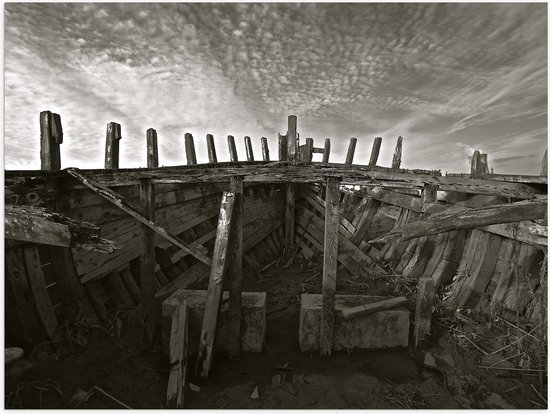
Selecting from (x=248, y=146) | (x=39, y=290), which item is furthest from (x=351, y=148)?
(x=39, y=290)

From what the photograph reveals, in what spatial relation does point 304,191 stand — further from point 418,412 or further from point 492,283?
point 418,412

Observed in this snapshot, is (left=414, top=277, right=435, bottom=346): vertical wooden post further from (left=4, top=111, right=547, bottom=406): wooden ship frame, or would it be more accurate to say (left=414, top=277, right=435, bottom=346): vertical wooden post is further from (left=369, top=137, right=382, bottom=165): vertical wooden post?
(left=369, top=137, right=382, bottom=165): vertical wooden post

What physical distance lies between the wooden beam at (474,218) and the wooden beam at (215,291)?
198 cm

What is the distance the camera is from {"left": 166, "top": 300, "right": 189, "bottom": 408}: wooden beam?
A: 338 centimetres

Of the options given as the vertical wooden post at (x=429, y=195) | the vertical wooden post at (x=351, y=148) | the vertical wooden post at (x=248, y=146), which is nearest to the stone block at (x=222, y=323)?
the vertical wooden post at (x=429, y=195)

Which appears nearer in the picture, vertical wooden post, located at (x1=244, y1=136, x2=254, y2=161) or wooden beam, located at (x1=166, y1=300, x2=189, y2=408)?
wooden beam, located at (x1=166, y1=300, x2=189, y2=408)

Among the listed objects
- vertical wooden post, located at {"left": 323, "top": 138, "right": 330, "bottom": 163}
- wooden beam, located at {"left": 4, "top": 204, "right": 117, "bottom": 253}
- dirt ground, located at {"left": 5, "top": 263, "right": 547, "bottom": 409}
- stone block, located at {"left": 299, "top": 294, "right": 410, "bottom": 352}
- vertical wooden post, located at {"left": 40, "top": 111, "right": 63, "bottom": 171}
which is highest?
vertical wooden post, located at {"left": 323, "top": 138, "right": 330, "bottom": 163}

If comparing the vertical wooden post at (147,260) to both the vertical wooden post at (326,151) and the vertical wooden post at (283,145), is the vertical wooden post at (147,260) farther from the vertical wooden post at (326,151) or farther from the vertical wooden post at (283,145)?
the vertical wooden post at (326,151)

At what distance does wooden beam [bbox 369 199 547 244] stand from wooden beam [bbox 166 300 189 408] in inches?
103

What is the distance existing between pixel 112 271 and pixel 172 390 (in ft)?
7.38

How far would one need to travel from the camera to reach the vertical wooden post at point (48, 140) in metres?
4.07

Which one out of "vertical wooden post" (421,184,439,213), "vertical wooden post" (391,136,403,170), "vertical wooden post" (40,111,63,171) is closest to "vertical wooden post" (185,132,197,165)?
"vertical wooden post" (40,111,63,171)

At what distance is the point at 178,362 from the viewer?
11.7ft

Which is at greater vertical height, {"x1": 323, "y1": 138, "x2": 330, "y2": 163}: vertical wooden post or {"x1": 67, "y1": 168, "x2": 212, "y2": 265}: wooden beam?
{"x1": 323, "y1": 138, "x2": 330, "y2": 163}: vertical wooden post
